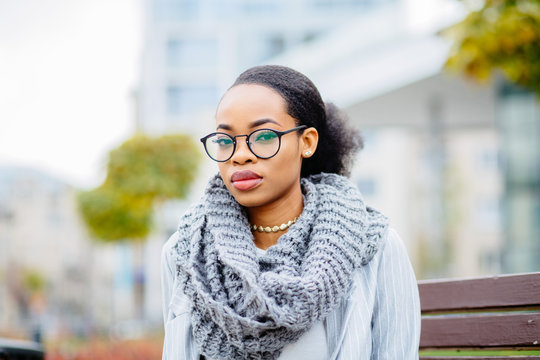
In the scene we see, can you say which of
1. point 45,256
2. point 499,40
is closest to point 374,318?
point 499,40

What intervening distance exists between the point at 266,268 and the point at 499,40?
3.89 m

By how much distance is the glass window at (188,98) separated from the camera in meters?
36.2

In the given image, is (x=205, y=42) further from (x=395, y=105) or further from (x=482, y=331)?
(x=482, y=331)

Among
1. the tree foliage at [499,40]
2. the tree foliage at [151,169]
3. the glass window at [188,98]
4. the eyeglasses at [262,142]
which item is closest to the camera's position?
the eyeglasses at [262,142]

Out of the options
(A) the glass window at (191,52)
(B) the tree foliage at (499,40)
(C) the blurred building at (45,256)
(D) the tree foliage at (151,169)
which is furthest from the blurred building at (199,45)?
(B) the tree foliage at (499,40)

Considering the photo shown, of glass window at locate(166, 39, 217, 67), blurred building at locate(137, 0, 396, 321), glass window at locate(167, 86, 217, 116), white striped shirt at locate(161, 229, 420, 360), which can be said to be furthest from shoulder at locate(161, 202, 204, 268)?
glass window at locate(166, 39, 217, 67)

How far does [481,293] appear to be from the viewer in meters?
2.53

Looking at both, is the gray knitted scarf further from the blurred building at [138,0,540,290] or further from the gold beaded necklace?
the blurred building at [138,0,540,290]

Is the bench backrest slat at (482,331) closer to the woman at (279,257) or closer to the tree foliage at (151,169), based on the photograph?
the woman at (279,257)

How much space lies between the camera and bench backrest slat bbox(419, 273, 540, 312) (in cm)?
239

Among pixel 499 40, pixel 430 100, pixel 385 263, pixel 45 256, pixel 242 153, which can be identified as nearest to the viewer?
pixel 242 153

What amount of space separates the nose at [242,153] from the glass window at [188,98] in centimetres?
3410

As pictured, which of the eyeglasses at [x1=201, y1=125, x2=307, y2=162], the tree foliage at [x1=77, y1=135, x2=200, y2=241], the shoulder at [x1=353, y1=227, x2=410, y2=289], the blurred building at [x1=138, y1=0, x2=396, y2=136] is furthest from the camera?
the blurred building at [x1=138, y1=0, x2=396, y2=136]

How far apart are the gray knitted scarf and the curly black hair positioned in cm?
22
